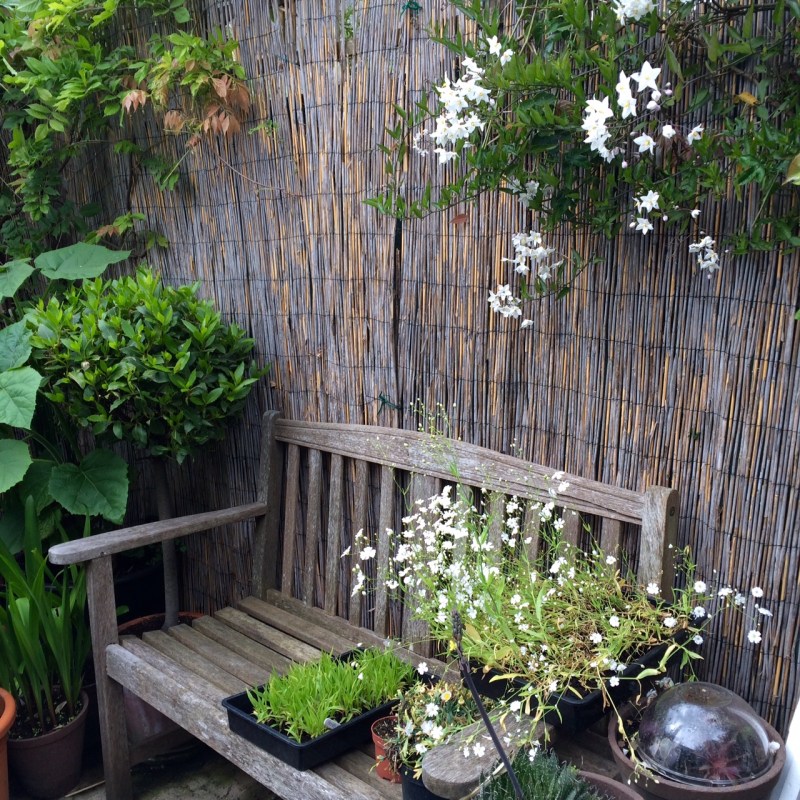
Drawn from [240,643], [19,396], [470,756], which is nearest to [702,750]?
[470,756]

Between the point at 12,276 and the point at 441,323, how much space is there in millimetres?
1790

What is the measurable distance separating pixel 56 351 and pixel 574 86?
1777mm

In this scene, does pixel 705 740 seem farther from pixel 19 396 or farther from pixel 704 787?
pixel 19 396

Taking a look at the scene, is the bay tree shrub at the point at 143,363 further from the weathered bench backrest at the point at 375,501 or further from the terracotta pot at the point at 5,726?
the terracotta pot at the point at 5,726

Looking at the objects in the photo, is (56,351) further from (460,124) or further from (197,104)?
(460,124)

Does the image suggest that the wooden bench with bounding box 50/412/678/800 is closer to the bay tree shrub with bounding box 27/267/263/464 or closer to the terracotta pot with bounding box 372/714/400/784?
the terracotta pot with bounding box 372/714/400/784

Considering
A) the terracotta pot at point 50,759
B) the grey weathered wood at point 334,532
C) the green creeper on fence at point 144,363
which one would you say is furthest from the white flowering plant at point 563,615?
the terracotta pot at point 50,759

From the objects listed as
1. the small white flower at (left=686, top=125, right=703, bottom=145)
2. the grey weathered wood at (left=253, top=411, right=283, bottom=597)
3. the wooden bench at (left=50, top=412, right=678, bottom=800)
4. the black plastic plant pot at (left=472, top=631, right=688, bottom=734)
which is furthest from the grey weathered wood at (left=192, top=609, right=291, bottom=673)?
the small white flower at (left=686, top=125, right=703, bottom=145)

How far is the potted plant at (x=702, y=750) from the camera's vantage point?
1551 millimetres

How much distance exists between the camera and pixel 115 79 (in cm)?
299

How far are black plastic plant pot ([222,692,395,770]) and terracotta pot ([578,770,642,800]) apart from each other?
59 centimetres

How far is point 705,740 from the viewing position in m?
1.57

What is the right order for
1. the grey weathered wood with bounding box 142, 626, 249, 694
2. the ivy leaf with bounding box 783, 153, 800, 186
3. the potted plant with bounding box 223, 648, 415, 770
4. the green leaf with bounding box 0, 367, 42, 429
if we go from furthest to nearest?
the green leaf with bounding box 0, 367, 42, 429 → the grey weathered wood with bounding box 142, 626, 249, 694 → the potted plant with bounding box 223, 648, 415, 770 → the ivy leaf with bounding box 783, 153, 800, 186

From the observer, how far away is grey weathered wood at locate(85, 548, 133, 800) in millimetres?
2521
